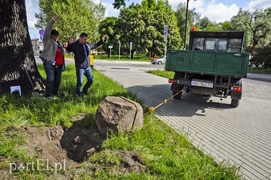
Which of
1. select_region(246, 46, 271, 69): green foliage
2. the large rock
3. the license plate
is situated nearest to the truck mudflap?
the license plate

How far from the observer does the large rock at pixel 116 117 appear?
143 inches

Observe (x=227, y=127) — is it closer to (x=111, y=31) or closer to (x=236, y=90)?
(x=236, y=90)

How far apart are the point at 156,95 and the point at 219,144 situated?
4295 millimetres

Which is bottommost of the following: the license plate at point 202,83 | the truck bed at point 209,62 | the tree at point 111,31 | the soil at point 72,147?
the soil at point 72,147

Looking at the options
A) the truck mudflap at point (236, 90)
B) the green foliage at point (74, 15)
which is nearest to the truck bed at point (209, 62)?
the truck mudflap at point (236, 90)

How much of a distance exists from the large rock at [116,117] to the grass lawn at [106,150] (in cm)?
14

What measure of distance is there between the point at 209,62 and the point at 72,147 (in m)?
4.63

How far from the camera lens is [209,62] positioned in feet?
21.6

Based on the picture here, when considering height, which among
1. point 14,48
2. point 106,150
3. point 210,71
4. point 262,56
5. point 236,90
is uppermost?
point 262,56

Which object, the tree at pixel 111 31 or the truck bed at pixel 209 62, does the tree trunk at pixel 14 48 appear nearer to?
the truck bed at pixel 209 62

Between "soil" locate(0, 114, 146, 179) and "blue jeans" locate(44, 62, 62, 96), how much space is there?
1.66m

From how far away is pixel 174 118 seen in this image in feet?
18.5

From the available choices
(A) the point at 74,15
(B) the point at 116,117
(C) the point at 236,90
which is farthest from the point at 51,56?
(A) the point at 74,15

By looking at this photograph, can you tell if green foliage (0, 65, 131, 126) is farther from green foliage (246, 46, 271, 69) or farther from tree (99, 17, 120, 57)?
tree (99, 17, 120, 57)
